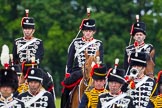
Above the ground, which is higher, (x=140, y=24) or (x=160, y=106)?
(x=140, y=24)

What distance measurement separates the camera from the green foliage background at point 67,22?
3788cm

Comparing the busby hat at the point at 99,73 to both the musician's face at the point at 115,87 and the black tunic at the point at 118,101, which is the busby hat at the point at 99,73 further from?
the musician's face at the point at 115,87

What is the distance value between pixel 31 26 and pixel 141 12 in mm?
23336

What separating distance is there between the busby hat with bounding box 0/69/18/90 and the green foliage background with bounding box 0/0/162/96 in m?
25.2

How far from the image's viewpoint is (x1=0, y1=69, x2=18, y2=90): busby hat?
1170 centimetres

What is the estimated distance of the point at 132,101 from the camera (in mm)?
12125

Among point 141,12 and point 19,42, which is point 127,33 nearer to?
point 141,12

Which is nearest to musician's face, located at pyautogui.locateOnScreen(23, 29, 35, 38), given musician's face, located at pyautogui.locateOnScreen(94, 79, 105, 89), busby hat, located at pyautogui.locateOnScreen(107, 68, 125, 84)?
Result: musician's face, located at pyautogui.locateOnScreen(94, 79, 105, 89)

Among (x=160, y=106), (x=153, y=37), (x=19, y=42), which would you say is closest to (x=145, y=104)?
(x=160, y=106)

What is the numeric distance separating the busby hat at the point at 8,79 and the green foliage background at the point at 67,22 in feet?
82.7

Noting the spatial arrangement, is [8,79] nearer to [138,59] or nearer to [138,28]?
[138,59]

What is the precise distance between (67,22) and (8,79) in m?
27.5

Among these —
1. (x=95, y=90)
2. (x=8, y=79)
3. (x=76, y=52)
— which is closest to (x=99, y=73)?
(x=95, y=90)

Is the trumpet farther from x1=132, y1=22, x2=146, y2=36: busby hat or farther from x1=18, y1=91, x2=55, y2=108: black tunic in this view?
x1=132, y1=22, x2=146, y2=36: busby hat
